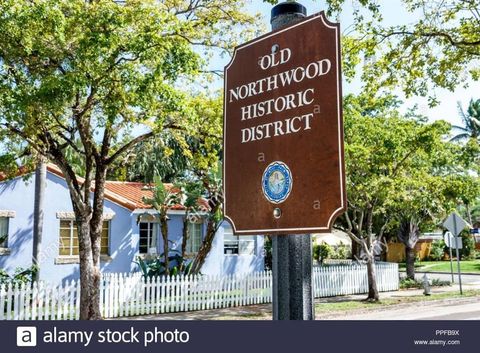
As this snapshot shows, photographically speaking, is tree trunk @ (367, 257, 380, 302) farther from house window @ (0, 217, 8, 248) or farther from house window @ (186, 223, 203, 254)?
house window @ (0, 217, 8, 248)

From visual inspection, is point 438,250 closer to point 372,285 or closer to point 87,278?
point 372,285

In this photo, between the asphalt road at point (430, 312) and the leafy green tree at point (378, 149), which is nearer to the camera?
the asphalt road at point (430, 312)

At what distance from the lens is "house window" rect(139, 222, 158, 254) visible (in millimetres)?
22750

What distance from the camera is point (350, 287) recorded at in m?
22.0

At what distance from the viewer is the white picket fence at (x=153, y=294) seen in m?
13.8

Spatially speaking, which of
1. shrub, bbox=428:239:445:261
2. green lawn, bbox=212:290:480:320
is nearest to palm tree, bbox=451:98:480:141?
shrub, bbox=428:239:445:261

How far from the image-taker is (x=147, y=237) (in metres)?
22.9

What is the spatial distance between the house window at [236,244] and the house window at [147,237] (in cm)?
378

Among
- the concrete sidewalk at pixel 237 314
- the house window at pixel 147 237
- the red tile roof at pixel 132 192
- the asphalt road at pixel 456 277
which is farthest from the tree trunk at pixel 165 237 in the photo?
the asphalt road at pixel 456 277

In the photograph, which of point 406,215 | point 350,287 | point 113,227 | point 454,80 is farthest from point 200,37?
point 406,215

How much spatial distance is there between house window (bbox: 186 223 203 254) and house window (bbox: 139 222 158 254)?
1.74 meters

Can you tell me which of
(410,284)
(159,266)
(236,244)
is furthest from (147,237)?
(410,284)

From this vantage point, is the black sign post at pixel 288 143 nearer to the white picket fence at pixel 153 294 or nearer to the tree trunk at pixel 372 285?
the white picket fence at pixel 153 294

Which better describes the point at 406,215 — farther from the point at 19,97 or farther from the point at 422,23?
the point at 19,97
